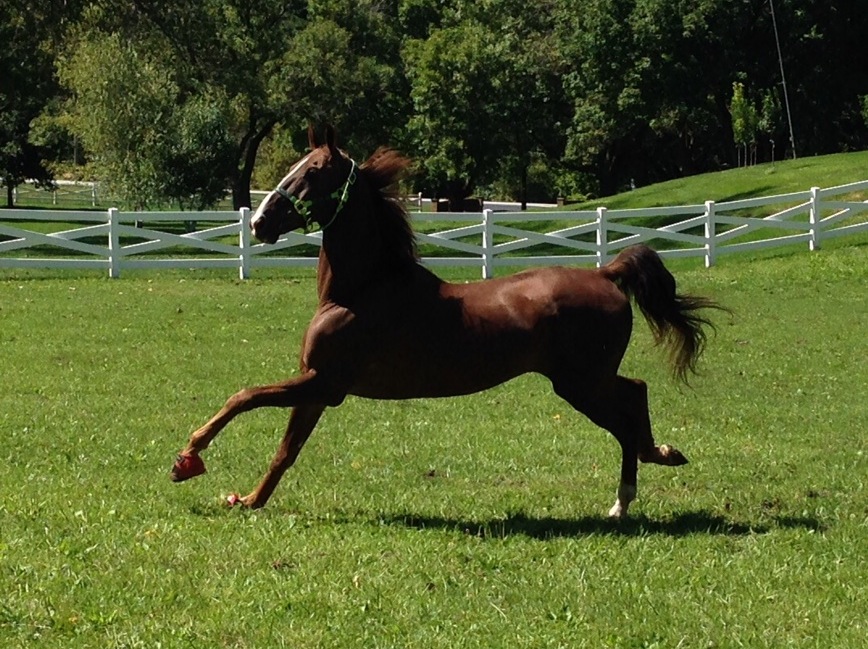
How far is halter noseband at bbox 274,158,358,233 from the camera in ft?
24.6

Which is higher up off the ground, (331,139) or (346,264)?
(331,139)

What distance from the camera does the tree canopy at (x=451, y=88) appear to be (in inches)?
1474

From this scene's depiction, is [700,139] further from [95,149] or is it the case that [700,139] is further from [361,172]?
[361,172]

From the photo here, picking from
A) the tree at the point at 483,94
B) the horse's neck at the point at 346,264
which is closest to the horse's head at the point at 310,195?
the horse's neck at the point at 346,264

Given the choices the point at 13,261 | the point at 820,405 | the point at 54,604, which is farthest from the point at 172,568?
the point at 13,261

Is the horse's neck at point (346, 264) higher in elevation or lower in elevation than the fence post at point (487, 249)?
higher

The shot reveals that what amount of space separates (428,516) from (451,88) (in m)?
45.2

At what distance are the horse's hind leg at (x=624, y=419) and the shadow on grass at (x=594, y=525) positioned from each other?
224 millimetres

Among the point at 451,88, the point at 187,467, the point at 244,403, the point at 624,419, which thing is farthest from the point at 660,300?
the point at 451,88

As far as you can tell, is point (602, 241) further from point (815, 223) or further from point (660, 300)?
point (660, 300)

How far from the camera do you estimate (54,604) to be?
18.5ft

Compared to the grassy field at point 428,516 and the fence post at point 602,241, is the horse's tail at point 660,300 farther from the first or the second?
the fence post at point 602,241

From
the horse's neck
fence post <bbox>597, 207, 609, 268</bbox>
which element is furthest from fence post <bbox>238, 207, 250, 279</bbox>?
the horse's neck

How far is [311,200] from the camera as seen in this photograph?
7.56 metres
